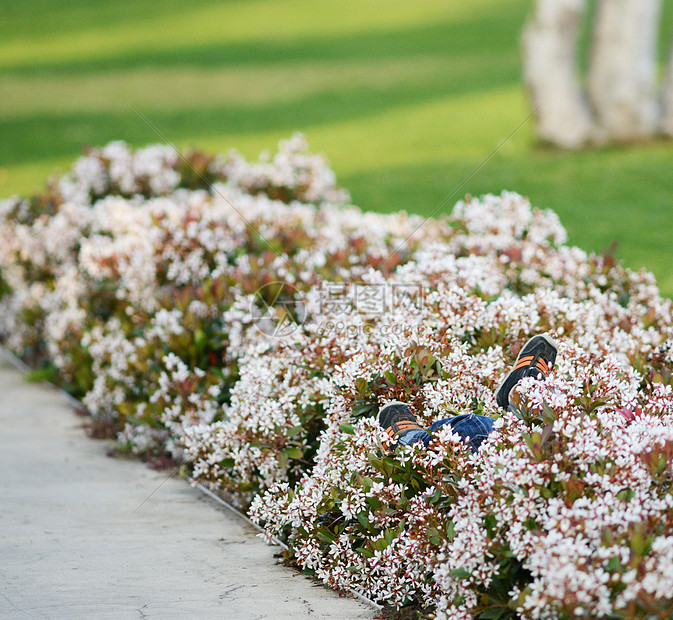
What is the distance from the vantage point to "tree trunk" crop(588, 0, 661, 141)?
1200 centimetres

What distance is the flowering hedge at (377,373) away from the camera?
3031 millimetres

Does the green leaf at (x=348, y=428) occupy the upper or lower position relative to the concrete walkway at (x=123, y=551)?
upper

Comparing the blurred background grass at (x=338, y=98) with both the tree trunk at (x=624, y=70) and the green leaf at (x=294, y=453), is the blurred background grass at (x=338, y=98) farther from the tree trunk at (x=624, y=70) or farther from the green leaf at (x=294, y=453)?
the green leaf at (x=294, y=453)

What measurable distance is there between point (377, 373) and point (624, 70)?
9.53m

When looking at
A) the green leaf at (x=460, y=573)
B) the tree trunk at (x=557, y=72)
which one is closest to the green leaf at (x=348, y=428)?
the green leaf at (x=460, y=573)

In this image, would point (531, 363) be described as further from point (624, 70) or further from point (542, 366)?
point (624, 70)

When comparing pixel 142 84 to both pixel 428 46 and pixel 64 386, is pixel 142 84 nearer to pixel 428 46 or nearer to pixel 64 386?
pixel 428 46

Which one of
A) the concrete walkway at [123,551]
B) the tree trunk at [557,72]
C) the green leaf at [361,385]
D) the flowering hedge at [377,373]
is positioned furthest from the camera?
the tree trunk at [557,72]

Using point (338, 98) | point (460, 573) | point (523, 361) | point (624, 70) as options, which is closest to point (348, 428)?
point (523, 361)

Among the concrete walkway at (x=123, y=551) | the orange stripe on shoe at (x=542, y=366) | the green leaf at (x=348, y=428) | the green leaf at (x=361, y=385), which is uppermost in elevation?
the orange stripe on shoe at (x=542, y=366)

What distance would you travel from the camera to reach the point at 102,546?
3.97m

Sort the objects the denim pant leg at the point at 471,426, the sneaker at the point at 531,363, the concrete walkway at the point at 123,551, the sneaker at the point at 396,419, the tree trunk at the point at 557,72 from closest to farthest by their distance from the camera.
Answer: the concrete walkway at the point at 123,551 → the denim pant leg at the point at 471,426 → the sneaker at the point at 396,419 → the sneaker at the point at 531,363 → the tree trunk at the point at 557,72

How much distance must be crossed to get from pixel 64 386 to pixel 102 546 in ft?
9.16

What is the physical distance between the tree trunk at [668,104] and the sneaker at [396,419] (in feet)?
31.5
